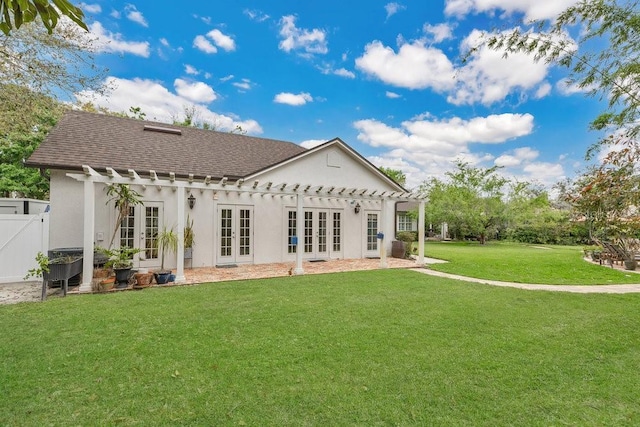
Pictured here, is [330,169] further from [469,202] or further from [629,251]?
[469,202]

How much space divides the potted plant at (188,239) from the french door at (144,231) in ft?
2.93

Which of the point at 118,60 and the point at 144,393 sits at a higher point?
the point at 118,60

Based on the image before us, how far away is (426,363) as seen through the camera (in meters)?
3.89

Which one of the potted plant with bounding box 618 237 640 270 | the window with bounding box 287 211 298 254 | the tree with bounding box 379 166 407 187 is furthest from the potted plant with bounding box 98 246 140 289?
the tree with bounding box 379 166 407 187

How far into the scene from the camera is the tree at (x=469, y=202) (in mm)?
26484

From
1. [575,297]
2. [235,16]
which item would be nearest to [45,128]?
[235,16]

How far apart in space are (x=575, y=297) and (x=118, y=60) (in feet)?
49.6

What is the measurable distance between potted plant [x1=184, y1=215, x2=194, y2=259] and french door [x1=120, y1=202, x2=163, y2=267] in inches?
35.1

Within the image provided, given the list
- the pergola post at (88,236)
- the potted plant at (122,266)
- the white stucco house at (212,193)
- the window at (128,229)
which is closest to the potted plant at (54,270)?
the pergola post at (88,236)

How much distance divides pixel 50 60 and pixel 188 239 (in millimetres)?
6365

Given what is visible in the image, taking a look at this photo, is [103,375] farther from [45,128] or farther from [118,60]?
[45,128]

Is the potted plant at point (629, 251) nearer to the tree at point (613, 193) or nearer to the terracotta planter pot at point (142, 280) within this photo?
the tree at point (613, 193)

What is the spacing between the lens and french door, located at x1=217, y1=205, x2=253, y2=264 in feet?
37.7

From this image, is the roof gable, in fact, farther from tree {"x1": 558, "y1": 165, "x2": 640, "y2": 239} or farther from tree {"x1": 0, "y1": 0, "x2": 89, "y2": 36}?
tree {"x1": 0, "y1": 0, "x2": 89, "y2": 36}
